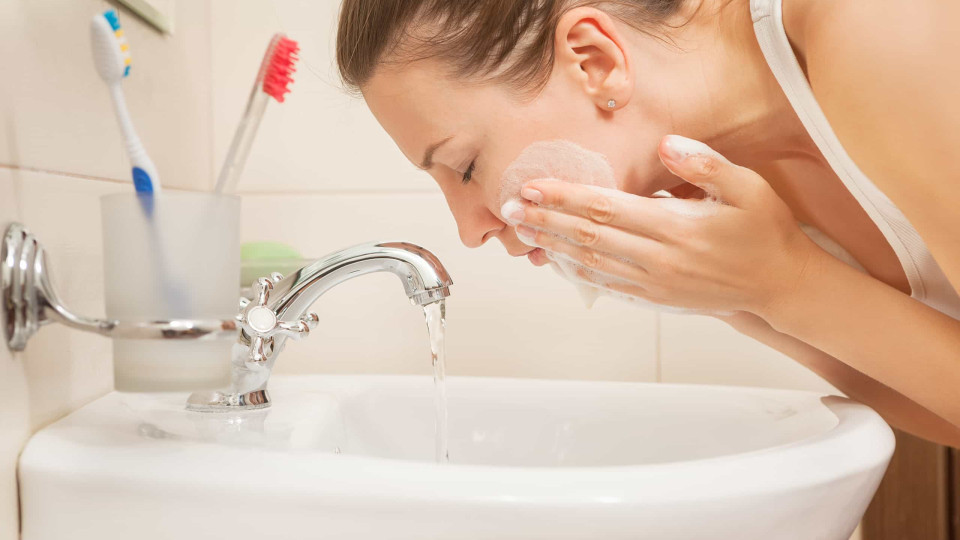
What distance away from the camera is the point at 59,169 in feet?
2.15

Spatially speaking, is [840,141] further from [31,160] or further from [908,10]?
[31,160]

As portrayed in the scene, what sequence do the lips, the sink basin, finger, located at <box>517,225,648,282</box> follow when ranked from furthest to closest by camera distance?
the lips
finger, located at <box>517,225,648,282</box>
the sink basin

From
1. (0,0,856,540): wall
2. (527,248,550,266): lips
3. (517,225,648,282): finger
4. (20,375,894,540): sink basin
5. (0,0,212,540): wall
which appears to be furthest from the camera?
(0,0,856,540): wall

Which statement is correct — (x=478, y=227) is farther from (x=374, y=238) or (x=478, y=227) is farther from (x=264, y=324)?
(x=374, y=238)

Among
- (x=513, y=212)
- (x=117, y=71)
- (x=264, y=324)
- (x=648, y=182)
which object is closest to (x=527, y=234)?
(x=513, y=212)

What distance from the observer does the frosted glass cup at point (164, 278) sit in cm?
54

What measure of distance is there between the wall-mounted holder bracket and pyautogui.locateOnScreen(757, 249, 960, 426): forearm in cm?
49

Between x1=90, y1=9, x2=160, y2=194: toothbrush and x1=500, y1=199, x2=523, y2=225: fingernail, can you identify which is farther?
x1=500, y1=199, x2=523, y2=225: fingernail

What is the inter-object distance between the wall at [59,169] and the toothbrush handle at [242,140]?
→ 134 mm

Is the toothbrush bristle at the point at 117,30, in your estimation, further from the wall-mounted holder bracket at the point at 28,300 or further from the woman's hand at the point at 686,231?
the woman's hand at the point at 686,231

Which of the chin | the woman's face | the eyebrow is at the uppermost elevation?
the woman's face

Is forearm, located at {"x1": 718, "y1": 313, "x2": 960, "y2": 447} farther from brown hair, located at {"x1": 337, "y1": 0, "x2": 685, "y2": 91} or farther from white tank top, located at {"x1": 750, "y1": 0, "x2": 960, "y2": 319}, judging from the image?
brown hair, located at {"x1": 337, "y1": 0, "x2": 685, "y2": 91}

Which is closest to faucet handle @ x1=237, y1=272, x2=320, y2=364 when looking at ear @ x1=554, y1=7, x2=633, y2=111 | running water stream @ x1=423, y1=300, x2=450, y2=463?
running water stream @ x1=423, y1=300, x2=450, y2=463

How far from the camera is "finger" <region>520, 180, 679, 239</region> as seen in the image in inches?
25.5
